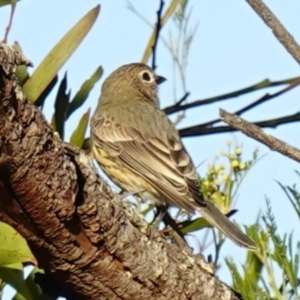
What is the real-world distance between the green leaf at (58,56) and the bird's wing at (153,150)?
123 cm

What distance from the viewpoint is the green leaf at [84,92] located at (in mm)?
3555

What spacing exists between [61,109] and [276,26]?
1337 millimetres

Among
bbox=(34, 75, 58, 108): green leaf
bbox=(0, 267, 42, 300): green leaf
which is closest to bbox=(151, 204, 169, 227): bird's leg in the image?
bbox=(34, 75, 58, 108): green leaf

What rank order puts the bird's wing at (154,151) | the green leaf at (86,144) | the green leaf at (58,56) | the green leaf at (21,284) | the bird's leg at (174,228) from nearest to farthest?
the green leaf at (21,284) < the bird's leg at (174,228) < the green leaf at (58,56) < the green leaf at (86,144) < the bird's wing at (154,151)

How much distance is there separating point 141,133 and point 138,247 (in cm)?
280

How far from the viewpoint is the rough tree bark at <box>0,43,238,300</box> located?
2.22 metres

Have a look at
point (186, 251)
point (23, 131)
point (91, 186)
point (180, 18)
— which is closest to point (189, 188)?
point (180, 18)

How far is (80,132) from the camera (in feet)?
11.3

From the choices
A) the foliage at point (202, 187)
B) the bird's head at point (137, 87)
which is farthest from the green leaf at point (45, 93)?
the bird's head at point (137, 87)

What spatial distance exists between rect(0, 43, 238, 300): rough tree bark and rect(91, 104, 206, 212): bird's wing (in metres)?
1.69

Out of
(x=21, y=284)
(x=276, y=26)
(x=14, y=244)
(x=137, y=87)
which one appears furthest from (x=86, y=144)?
(x=137, y=87)

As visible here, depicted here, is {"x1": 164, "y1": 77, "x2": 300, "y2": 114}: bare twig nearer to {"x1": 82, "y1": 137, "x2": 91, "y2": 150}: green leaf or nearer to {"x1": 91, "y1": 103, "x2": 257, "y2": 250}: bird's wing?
{"x1": 82, "y1": 137, "x2": 91, "y2": 150}: green leaf

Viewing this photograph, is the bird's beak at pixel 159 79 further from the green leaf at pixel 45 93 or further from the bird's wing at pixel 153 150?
the green leaf at pixel 45 93

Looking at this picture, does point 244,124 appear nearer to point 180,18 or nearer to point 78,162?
point 78,162
